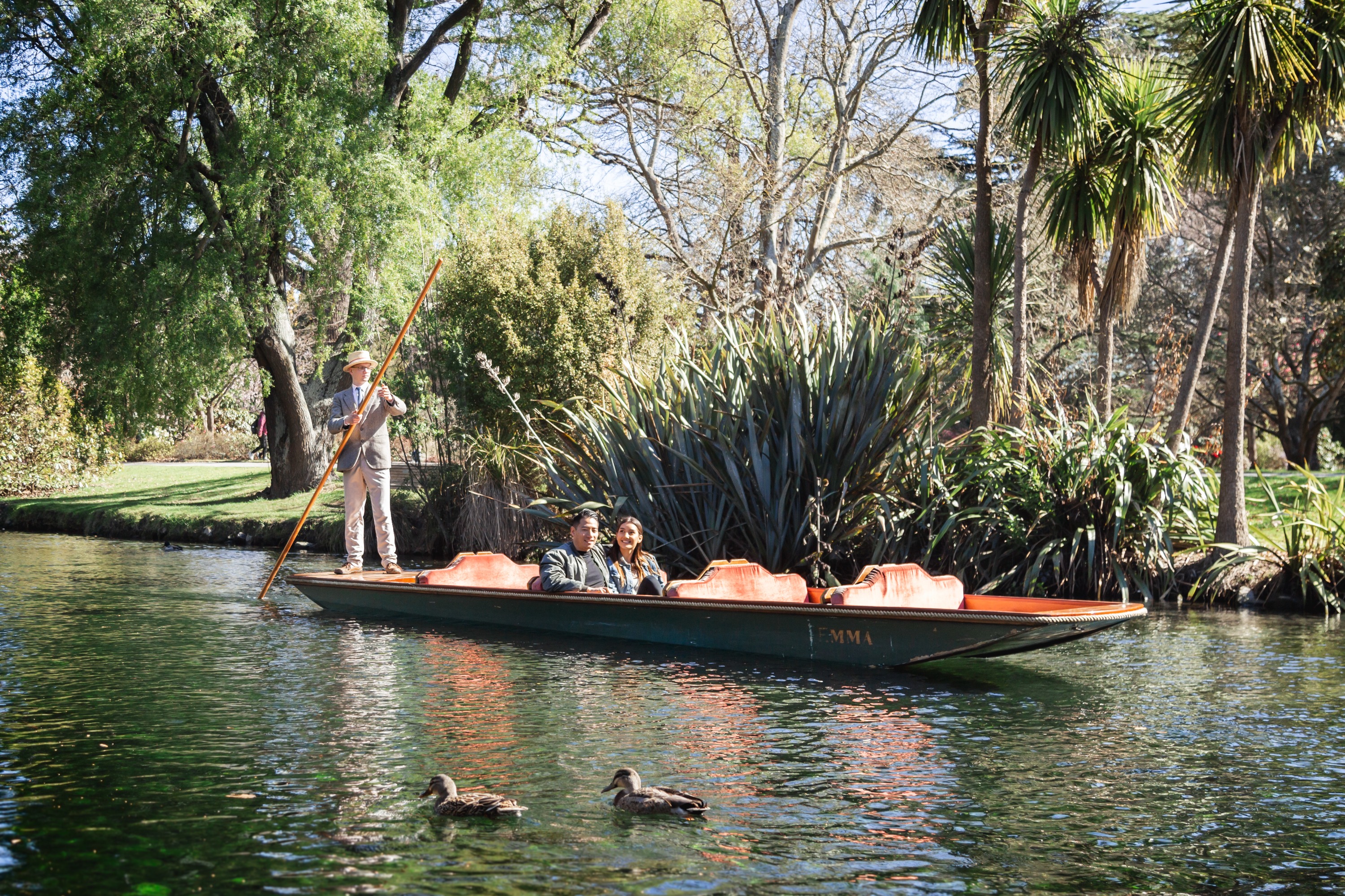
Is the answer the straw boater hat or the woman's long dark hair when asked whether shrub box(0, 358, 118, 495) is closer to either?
the straw boater hat

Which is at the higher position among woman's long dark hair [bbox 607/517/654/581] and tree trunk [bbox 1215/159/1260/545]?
tree trunk [bbox 1215/159/1260/545]

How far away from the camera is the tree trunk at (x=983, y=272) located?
45.9 ft

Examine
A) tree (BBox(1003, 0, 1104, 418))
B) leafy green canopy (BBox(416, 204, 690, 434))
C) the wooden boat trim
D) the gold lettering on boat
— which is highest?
tree (BBox(1003, 0, 1104, 418))

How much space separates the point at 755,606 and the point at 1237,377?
6726mm

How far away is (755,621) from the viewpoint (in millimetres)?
9250

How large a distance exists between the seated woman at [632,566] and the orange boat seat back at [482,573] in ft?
3.67

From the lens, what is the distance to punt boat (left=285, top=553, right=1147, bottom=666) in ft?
27.1

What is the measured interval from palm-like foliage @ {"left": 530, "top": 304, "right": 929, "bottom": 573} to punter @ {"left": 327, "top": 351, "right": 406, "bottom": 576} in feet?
6.54

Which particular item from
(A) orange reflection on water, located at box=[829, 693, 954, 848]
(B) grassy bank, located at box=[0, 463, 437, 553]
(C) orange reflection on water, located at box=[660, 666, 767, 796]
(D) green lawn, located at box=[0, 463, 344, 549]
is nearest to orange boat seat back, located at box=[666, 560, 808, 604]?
(C) orange reflection on water, located at box=[660, 666, 767, 796]

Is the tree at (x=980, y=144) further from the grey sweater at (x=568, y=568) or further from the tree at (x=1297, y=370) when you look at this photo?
the tree at (x=1297, y=370)

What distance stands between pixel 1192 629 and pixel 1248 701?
321 centimetres

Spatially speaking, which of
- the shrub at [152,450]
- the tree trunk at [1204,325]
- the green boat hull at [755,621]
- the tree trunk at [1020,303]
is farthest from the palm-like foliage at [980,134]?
the shrub at [152,450]

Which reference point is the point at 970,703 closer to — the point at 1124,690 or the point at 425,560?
the point at 1124,690

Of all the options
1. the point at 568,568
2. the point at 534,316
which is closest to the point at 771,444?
the point at 568,568
